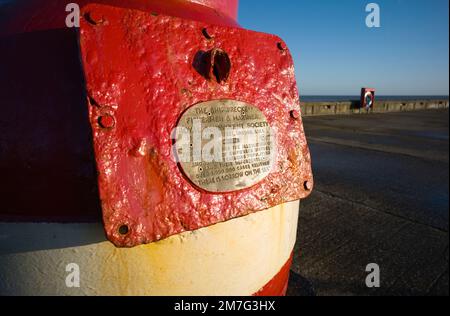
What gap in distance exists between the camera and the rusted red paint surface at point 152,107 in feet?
2.56

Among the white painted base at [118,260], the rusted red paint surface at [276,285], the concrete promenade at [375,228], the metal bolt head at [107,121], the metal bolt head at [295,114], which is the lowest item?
the concrete promenade at [375,228]

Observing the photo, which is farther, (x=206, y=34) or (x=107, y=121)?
(x=206, y=34)

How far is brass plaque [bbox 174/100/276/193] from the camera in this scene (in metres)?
0.89

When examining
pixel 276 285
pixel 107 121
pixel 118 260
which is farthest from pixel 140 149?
pixel 276 285

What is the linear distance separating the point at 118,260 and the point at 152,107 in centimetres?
48

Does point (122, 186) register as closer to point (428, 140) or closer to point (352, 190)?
point (352, 190)

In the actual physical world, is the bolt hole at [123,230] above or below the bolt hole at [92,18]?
below

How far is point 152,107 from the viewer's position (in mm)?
848

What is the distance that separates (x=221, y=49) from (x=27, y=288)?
100cm

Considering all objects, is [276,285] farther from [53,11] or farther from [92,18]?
[53,11]

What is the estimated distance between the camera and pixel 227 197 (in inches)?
36.8

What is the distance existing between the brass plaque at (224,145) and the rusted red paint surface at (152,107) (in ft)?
0.09

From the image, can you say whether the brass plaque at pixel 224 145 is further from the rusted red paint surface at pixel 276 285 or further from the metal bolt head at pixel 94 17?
the rusted red paint surface at pixel 276 285

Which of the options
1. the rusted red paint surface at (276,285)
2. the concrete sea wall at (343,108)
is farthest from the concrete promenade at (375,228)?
the concrete sea wall at (343,108)
